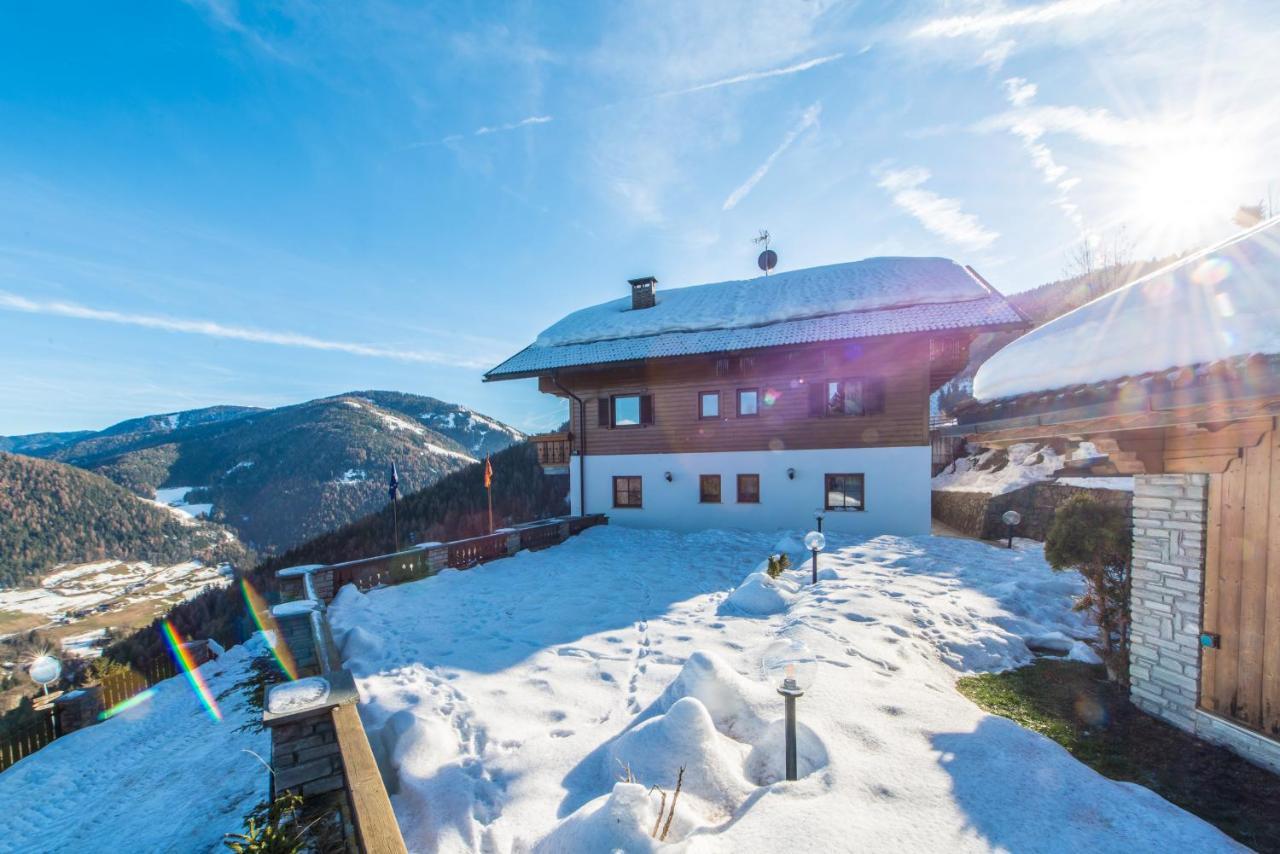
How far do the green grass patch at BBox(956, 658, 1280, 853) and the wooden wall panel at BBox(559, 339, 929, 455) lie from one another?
917 cm

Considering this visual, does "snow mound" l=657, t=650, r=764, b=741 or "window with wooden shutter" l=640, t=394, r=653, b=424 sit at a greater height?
"window with wooden shutter" l=640, t=394, r=653, b=424

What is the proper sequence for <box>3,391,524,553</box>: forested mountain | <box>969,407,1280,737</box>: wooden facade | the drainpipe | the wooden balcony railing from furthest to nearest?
<box>3,391,524,553</box>: forested mountain < the wooden balcony railing < the drainpipe < <box>969,407,1280,737</box>: wooden facade

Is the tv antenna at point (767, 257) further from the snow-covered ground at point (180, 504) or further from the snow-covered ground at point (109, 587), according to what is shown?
the snow-covered ground at point (180, 504)

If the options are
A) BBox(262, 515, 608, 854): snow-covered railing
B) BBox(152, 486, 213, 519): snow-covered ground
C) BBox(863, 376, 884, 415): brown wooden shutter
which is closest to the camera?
BBox(262, 515, 608, 854): snow-covered railing

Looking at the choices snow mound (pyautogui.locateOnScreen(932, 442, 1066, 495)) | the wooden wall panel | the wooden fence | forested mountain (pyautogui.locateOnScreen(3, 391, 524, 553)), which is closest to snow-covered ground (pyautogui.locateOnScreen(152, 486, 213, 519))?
forested mountain (pyautogui.locateOnScreen(3, 391, 524, 553))

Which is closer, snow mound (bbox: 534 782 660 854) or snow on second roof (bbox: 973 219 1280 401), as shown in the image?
snow mound (bbox: 534 782 660 854)

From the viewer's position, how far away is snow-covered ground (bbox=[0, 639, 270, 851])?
5000mm

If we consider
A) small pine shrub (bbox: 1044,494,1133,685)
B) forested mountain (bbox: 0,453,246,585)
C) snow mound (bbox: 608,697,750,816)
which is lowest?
forested mountain (bbox: 0,453,246,585)

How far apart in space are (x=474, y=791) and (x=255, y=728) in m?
4.20

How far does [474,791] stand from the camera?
3781 mm

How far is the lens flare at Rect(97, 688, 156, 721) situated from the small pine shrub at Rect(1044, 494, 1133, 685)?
656 inches

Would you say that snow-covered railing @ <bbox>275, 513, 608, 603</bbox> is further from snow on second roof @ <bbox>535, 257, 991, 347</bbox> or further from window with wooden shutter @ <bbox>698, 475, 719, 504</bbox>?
snow on second roof @ <bbox>535, 257, 991, 347</bbox>

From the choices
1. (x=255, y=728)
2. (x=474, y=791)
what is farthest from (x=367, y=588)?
(x=474, y=791)

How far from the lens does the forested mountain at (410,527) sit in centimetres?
2144
